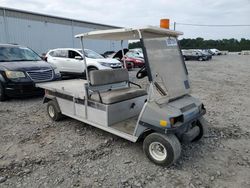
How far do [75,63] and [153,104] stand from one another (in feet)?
24.7

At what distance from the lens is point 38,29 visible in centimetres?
1806

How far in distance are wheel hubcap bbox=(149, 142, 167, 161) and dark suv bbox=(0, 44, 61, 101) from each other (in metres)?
4.30

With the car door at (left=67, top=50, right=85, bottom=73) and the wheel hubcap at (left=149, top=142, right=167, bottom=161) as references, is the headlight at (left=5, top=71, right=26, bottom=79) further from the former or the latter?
the wheel hubcap at (left=149, top=142, right=167, bottom=161)

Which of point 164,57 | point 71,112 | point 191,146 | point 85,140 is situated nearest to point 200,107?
point 191,146

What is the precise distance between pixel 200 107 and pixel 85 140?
2.08 metres

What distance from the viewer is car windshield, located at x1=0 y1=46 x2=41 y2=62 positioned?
639 cm

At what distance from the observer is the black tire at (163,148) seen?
2756 mm

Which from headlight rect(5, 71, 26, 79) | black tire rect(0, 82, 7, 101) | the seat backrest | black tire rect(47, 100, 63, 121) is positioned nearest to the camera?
the seat backrest

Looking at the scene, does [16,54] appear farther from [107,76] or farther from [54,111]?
[107,76]

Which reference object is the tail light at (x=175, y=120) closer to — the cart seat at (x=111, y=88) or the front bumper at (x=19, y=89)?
the cart seat at (x=111, y=88)

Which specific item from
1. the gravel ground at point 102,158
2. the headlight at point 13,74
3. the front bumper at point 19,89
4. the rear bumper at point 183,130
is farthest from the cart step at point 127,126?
the headlight at point 13,74

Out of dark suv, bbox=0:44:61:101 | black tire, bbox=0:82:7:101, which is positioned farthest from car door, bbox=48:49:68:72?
black tire, bbox=0:82:7:101

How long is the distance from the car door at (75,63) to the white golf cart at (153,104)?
18.0 ft

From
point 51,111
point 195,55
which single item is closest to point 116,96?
point 51,111
